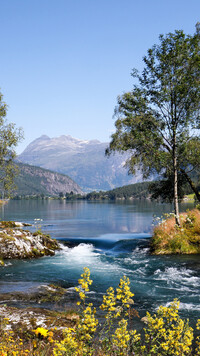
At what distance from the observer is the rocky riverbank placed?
21875 millimetres

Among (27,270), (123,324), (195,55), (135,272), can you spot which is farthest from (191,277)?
(195,55)

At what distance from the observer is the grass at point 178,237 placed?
23391 millimetres

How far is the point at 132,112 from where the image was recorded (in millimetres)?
27250

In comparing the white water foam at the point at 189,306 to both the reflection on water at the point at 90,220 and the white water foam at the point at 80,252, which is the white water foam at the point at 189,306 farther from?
the reflection on water at the point at 90,220

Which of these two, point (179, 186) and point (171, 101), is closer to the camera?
point (171, 101)

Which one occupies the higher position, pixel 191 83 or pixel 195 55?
pixel 195 55

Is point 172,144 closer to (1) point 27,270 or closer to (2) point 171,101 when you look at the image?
(2) point 171,101

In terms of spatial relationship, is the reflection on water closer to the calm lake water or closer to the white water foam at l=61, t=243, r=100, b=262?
the white water foam at l=61, t=243, r=100, b=262

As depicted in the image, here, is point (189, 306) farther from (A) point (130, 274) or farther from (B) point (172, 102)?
(B) point (172, 102)

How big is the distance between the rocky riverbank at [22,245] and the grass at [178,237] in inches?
353

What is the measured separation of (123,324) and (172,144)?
77.3 feet

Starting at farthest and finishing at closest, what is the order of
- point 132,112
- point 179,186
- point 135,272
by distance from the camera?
point 179,186
point 132,112
point 135,272

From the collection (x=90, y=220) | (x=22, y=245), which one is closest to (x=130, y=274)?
(x=22, y=245)

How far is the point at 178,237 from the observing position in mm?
24031
